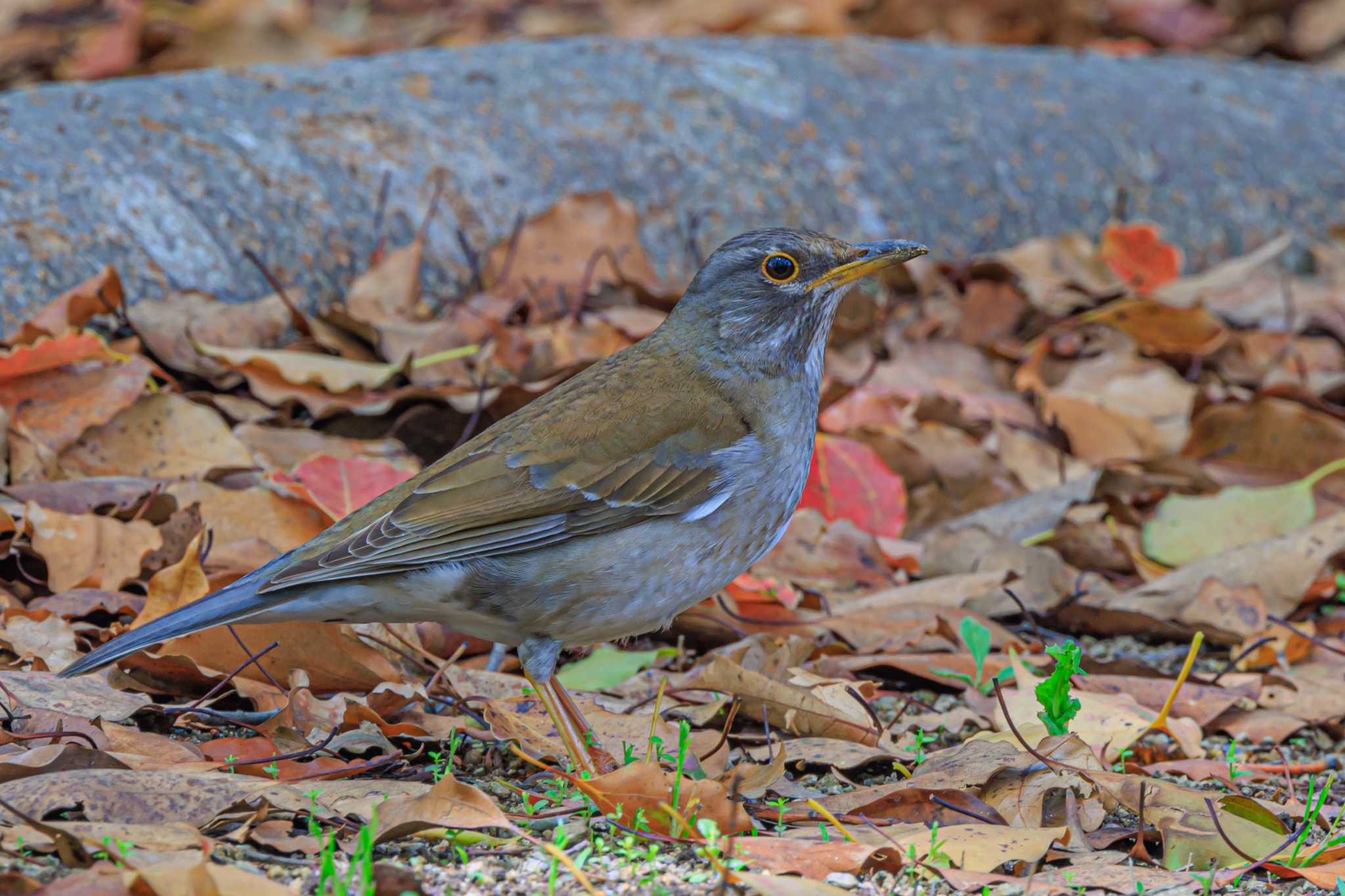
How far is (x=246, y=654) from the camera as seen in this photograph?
3.71 metres

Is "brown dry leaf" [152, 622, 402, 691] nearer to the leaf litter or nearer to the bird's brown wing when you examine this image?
the leaf litter

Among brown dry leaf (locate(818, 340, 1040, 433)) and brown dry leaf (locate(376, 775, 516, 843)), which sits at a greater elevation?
brown dry leaf (locate(376, 775, 516, 843))

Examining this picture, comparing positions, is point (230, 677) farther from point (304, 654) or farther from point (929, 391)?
point (929, 391)

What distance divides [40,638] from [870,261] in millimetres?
2365

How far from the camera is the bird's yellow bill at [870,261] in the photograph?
161 inches

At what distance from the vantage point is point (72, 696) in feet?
10.9

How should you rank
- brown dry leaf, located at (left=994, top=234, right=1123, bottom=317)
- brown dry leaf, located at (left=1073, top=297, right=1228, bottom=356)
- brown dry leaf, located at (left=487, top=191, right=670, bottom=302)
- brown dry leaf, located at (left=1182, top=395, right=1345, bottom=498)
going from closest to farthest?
brown dry leaf, located at (left=1182, top=395, right=1345, bottom=498) → brown dry leaf, located at (left=487, top=191, right=670, bottom=302) → brown dry leaf, located at (left=1073, top=297, right=1228, bottom=356) → brown dry leaf, located at (left=994, top=234, right=1123, bottom=317)

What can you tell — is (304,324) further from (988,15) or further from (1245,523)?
(988,15)

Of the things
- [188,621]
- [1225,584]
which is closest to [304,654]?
[188,621]

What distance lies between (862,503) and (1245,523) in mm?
1272

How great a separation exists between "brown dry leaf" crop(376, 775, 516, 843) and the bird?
0.51m

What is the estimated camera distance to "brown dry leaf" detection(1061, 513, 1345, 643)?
467cm

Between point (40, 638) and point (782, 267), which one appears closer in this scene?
point (40, 638)

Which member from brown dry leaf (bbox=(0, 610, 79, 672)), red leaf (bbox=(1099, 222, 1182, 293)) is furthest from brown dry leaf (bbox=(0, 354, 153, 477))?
red leaf (bbox=(1099, 222, 1182, 293))
